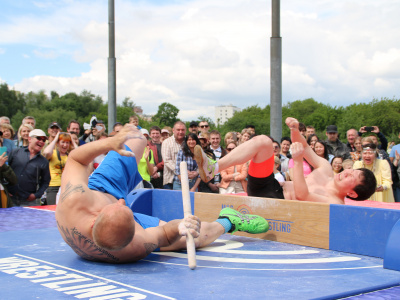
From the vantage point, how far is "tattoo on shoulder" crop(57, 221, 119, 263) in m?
3.13

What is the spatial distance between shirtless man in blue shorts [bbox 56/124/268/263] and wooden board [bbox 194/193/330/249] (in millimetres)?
388

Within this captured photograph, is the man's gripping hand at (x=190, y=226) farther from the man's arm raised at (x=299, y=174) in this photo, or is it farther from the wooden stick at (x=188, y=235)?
the man's arm raised at (x=299, y=174)

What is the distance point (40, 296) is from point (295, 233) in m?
2.33

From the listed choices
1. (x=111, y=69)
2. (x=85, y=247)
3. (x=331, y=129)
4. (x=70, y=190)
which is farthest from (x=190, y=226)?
(x=111, y=69)

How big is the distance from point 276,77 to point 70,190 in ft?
15.3

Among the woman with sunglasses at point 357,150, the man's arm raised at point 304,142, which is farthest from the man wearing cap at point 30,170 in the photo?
the woman with sunglasses at point 357,150

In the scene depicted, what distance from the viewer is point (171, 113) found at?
255ft

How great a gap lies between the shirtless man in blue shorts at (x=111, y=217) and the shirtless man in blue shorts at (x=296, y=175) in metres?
0.65

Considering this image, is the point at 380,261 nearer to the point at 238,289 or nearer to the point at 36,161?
the point at 238,289

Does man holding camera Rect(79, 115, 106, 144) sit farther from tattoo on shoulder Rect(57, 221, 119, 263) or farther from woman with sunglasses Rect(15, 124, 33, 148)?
tattoo on shoulder Rect(57, 221, 119, 263)

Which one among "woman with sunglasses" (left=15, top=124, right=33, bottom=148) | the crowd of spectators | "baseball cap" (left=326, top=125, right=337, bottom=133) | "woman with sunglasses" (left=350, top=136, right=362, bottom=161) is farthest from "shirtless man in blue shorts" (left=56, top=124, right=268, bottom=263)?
"woman with sunglasses" (left=350, top=136, right=362, bottom=161)

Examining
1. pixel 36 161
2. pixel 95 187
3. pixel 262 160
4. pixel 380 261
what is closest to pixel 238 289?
pixel 380 261

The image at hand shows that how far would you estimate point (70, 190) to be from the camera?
3180mm

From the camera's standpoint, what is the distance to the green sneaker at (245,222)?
13.2ft
